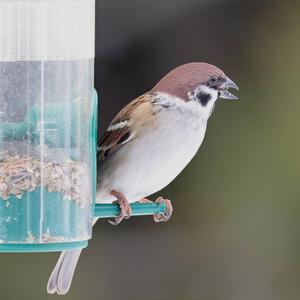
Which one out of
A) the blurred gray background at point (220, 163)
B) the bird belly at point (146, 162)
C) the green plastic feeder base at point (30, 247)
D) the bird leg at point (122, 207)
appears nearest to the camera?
the green plastic feeder base at point (30, 247)

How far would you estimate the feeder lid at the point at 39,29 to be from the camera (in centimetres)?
415

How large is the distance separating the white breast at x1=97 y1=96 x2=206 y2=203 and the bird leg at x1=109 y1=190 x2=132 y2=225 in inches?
2.6

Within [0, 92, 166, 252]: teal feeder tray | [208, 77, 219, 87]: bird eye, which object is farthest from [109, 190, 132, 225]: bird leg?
[208, 77, 219, 87]: bird eye

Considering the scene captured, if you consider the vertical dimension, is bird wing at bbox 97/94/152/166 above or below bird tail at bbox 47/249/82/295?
above

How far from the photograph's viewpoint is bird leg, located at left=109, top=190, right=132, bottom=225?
14.6 ft

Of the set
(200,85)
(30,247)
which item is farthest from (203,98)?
(30,247)

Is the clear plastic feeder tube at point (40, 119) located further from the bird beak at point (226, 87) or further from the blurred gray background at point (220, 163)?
the blurred gray background at point (220, 163)

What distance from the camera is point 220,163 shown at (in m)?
8.24

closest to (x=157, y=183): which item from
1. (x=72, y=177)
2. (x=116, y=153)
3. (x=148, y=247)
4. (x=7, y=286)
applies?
(x=116, y=153)

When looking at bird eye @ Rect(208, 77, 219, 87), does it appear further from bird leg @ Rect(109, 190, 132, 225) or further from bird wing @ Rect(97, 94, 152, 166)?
bird leg @ Rect(109, 190, 132, 225)

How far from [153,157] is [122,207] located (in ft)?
0.90

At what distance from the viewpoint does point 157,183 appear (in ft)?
15.5

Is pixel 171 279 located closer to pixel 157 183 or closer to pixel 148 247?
pixel 148 247

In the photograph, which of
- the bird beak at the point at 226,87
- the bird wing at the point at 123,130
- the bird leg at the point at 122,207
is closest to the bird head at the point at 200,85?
the bird beak at the point at 226,87
